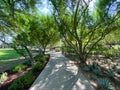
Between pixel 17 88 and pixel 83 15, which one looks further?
pixel 83 15

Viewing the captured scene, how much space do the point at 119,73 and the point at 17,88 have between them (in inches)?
283

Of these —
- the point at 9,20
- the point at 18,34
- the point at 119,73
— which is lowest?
the point at 119,73

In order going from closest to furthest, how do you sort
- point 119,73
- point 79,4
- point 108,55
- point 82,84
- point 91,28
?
point 82,84 → point 119,73 → point 79,4 → point 91,28 → point 108,55

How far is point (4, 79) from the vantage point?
10.7m

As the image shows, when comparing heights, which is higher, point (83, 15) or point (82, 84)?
point (83, 15)

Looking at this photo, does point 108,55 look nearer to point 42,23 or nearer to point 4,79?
point 42,23

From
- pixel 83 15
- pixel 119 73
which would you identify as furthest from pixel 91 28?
pixel 119 73

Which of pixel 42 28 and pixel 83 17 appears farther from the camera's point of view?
pixel 42 28

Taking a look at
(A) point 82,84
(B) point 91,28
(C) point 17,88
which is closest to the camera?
(C) point 17,88

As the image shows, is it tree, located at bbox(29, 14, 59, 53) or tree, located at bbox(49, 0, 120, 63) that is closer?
tree, located at bbox(49, 0, 120, 63)

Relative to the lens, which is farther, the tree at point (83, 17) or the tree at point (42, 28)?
the tree at point (42, 28)

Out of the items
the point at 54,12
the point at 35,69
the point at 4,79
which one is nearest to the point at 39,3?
the point at 54,12

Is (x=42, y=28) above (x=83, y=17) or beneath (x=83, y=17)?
above

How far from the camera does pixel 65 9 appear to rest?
46.0ft
